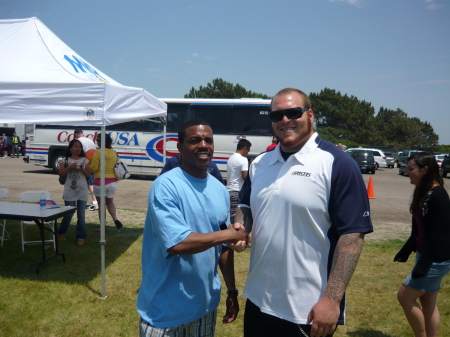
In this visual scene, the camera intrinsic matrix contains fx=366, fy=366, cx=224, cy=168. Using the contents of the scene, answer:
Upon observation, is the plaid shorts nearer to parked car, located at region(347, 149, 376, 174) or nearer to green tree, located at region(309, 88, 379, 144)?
parked car, located at region(347, 149, 376, 174)

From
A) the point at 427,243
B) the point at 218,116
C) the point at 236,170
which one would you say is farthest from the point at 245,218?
the point at 218,116

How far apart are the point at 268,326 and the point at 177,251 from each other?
660 millimetres

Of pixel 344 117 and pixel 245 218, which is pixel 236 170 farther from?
pixel 344 117

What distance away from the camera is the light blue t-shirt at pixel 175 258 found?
1892 millimetres

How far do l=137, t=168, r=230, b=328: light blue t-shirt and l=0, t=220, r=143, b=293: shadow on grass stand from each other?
11.0ft

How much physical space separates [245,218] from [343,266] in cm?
67

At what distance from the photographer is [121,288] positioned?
15.6 ft

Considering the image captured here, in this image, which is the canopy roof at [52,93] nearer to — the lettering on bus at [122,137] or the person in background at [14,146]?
the lettering on bus at [122,137]

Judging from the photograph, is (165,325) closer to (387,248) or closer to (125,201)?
(387,248)

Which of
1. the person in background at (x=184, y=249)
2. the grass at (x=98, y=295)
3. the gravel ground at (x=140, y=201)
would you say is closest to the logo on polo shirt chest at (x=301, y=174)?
the person in background at (x=184, y=249)

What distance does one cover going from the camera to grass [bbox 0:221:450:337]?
385 centimetres

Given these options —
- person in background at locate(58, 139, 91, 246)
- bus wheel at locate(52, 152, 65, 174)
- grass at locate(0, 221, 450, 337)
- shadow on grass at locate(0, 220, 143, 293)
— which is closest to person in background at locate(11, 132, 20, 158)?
bus wheel at locate(52, 152, 65, 174)

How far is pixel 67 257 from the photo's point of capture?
230 inches

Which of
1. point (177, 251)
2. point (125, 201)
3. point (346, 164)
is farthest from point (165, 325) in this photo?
point (125, 201)
